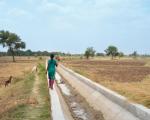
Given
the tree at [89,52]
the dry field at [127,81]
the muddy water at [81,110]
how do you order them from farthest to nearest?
the tree at [89,52] < the muddy water at [81,110] < the dry field at [127,81]

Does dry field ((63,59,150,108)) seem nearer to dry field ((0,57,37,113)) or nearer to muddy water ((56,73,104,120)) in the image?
muddy water ((56,73,104,120))

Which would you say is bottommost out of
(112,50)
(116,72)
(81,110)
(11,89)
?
(116,72)

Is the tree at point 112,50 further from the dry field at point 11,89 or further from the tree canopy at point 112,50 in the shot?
the dry field at point 11,89

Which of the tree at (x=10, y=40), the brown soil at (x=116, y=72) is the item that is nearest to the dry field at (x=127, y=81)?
the brown soil at (x=116, y=72)

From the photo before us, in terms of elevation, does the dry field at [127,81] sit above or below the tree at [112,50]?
below

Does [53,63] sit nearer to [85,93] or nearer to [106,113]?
[85,93]

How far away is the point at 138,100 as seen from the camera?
1291 cm

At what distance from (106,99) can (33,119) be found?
4755 mm

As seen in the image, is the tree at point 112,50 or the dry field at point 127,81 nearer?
the dry field at point 127,81

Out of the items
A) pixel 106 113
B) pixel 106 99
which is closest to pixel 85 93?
pixel 106 99

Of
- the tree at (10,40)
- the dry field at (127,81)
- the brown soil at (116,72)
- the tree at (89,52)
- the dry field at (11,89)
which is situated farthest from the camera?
the tree at (89,52)

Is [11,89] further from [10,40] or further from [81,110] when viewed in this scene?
[10,40]

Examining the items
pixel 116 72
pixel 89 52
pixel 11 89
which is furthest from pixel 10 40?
pixel 11 89

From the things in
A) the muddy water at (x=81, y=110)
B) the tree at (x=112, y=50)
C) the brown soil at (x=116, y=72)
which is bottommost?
the brown soil at (x=116, y=72)
